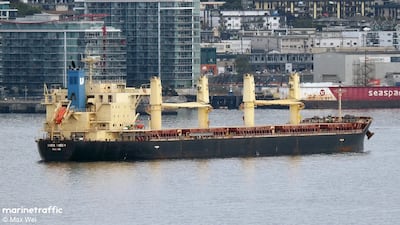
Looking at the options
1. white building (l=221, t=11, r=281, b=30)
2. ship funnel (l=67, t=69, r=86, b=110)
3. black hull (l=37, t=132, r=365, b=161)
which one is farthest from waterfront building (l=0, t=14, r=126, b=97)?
white building (l=221, t=11, r=281, b=30)

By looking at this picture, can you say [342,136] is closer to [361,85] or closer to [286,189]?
[286,189]

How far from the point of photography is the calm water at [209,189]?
4838cm

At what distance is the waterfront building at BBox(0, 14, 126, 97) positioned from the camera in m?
97.0

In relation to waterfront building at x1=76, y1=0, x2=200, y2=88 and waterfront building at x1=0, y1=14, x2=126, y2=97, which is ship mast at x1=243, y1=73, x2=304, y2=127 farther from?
waterfront building at x1=76, y1=0, x2=200, y2=88

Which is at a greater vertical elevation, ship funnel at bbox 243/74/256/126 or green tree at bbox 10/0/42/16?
green tree at bbox 10/0/42/16

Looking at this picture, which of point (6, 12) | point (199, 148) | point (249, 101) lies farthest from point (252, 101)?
point (6, 12)

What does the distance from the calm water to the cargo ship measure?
2.08 feet

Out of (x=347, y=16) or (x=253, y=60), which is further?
(x=347, y=16)

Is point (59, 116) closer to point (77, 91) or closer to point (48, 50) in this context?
point (77, 91)

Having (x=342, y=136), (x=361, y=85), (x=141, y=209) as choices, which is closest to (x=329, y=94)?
(x=361, y=85)

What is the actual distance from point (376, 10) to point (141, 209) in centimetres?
9605

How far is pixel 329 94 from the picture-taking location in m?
97.9

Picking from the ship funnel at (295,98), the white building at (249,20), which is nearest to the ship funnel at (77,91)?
the ship funnel at (295,98)

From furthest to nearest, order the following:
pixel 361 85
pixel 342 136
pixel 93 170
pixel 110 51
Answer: pixel 361 85
pixel 110 51
pixel 342 136
pixel 93 170
